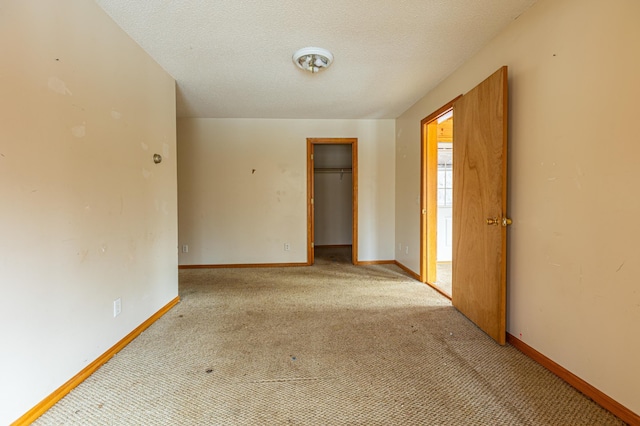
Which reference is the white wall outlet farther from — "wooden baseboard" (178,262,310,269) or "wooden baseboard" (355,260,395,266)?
"wooden baseboard" (355,260,395,266)

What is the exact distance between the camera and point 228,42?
2.06 meters

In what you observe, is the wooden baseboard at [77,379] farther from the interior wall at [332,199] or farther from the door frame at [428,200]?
the interior wall at [332,199]

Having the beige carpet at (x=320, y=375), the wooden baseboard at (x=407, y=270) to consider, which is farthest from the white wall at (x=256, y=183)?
the beige carpet at (x=320, y=375)

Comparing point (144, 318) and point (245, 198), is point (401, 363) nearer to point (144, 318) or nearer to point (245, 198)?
point (144, 318)

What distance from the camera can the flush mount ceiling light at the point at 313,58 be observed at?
7.09 ft

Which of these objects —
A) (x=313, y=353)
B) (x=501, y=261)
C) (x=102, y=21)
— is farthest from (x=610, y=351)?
(x=102, y=21)

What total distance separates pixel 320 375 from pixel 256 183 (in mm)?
3061

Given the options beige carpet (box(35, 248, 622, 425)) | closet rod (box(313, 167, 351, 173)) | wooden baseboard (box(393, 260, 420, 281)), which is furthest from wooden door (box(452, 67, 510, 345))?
closet rod (box(313, 167, 351, 173))

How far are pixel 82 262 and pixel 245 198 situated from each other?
261 centimetres

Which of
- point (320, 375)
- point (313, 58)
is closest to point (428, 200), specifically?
point (313, 58)

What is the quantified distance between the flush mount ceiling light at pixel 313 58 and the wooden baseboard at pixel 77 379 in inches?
100

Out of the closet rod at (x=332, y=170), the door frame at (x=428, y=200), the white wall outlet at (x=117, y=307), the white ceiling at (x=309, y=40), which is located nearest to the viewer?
the white ceiling at (x=309, y=40)

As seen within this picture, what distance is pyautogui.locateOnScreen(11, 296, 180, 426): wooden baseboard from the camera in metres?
1.25

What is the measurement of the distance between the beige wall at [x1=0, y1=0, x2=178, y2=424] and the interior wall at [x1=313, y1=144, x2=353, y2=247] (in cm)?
390
